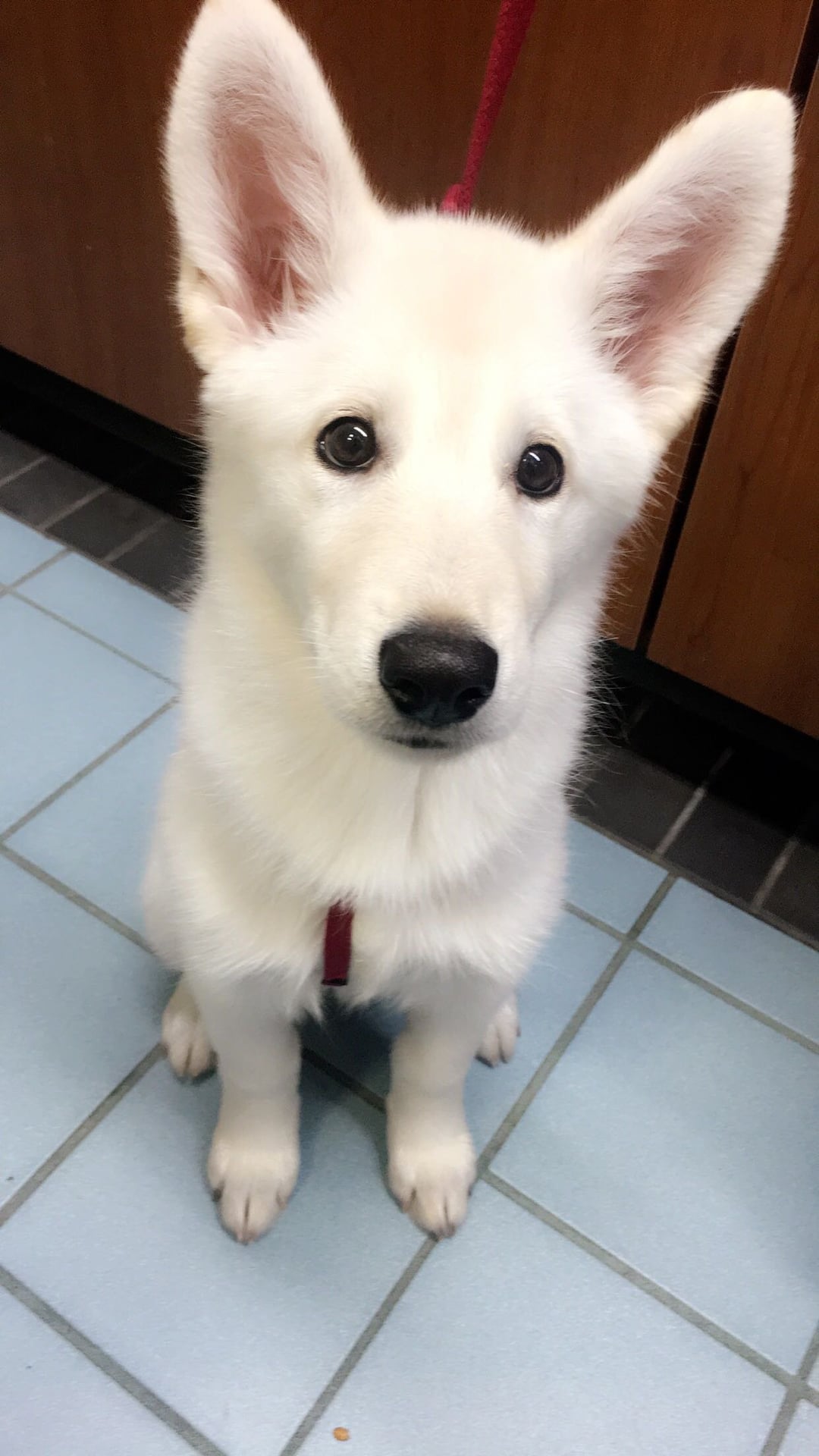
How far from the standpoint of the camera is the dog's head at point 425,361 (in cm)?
81

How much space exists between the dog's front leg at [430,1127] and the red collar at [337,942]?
0.20m

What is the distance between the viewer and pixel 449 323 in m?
0.85

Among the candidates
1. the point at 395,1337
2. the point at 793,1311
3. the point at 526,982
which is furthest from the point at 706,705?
the point at 395,1337

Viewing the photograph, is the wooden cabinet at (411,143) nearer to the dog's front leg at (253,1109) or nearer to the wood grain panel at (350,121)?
the wood grain panel at (350,121)

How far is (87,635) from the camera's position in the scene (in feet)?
7.02

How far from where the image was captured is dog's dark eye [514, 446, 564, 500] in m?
0.90

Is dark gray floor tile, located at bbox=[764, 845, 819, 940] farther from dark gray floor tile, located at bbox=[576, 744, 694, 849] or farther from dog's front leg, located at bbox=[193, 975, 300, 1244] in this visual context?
dog's front leg, located at bbox=[193, 975, 300, 1244]

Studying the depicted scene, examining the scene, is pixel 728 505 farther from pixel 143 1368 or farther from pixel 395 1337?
pixel 143 1368

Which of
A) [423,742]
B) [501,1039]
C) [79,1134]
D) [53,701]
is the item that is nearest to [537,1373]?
[501,1039]

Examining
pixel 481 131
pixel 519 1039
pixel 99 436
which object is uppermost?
pixel 481 131

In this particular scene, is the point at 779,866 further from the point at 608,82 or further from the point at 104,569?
the point at 104,569

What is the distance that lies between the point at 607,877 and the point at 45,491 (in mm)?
1571

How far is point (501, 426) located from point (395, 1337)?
1143 mm

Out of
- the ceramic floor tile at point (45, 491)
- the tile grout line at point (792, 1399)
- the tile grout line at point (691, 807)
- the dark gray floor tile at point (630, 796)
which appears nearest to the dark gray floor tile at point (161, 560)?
the ceramic floor tile at point (45, 491)
